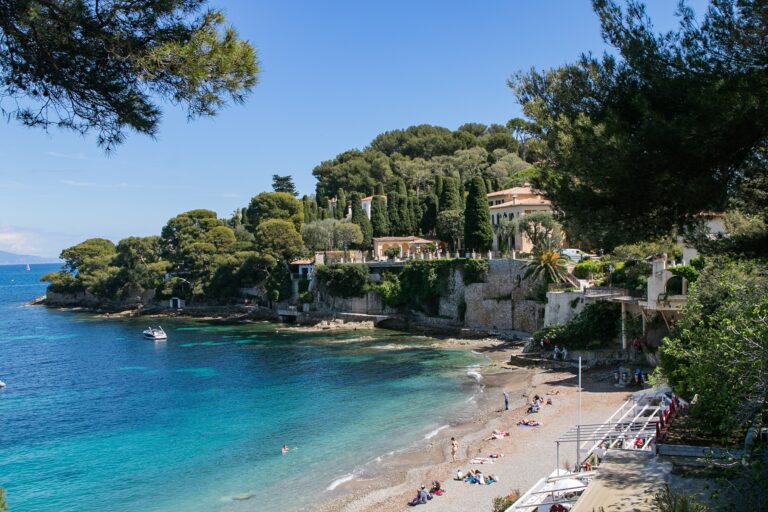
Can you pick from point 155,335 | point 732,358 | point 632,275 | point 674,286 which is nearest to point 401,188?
point 155,335

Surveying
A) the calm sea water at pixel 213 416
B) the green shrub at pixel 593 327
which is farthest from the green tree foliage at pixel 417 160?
the green shrub at pixel 593 327

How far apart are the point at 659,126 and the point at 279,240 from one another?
51.9 meters

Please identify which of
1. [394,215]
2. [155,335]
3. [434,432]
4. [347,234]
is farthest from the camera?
[394,215]

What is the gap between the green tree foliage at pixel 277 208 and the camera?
66500mm

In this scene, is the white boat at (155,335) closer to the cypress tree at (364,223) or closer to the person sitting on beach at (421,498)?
the cypress tree at (364,223)

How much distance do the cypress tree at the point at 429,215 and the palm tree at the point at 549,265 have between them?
84.0 ft

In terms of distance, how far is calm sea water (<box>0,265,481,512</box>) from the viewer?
58.3ft

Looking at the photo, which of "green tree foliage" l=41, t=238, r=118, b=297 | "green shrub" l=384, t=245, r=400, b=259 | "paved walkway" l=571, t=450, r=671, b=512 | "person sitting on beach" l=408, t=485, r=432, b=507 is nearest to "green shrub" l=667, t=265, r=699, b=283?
"person sitting on beach" l=408, t=485, r=432, b=507

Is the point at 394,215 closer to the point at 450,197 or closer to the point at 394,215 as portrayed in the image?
the point at 394,215

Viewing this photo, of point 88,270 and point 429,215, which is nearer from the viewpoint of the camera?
point 429,215

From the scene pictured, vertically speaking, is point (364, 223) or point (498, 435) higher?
point (364, 223)

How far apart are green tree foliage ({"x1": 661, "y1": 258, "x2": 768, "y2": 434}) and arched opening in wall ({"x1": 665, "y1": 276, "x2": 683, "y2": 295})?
283 inches

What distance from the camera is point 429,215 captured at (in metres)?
62.1

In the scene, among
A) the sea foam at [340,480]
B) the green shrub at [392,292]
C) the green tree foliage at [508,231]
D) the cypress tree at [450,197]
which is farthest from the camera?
the cypress tree at [450,197]
